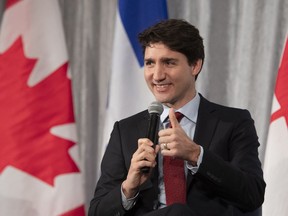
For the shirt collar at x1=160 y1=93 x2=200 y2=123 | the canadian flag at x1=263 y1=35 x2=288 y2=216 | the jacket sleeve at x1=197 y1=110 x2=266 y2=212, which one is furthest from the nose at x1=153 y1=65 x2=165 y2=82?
the canadian flag at x1=263 y1=35 x2=288 y2=216

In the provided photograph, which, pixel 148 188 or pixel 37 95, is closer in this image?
pixel 148 188

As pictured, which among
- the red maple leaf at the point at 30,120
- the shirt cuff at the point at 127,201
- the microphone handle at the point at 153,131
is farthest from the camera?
the red maple leaf at the point at 30,120

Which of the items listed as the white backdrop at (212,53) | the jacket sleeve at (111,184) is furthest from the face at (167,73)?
the white backdrop at (212,53)

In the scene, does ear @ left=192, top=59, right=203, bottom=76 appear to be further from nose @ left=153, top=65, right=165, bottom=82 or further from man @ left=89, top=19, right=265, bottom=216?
nose @ left=153, top=65, right=165, bottom=82

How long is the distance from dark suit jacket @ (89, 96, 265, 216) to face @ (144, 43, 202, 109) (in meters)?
0.10

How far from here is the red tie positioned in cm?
167

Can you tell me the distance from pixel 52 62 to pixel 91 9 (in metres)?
0.53

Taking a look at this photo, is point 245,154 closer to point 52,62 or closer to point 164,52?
point 164,52

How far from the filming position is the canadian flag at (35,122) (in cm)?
287

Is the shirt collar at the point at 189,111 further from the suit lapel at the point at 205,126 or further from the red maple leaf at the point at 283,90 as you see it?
the red maple leaf at the point at 283,90

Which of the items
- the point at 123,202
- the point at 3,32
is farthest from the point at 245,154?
the point at 3,32

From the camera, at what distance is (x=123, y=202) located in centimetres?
169

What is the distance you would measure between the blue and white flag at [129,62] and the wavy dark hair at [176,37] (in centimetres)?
108

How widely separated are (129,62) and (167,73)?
1164 mm
